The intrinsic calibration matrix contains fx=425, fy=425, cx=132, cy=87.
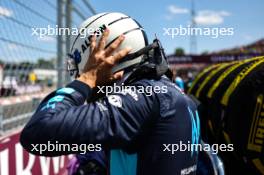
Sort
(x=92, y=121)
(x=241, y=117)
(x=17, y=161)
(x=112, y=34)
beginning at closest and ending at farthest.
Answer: (x=92, y=121) → (x=112, y=34) → (x=241, y=117) → (x=17, y=161)

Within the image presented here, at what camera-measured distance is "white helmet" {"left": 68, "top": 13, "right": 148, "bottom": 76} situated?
188 centimetres

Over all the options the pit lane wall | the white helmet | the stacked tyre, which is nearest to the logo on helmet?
the white helmet

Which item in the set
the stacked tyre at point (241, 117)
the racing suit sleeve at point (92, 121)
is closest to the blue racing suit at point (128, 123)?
the racing suit sleeve at point (92, 121)

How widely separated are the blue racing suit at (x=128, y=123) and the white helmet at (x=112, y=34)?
0.22 metres

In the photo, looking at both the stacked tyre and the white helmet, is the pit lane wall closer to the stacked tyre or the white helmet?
the white helmet

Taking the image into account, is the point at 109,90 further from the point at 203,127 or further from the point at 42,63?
the point at 42,63

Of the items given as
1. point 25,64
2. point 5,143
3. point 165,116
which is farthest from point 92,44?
point 25,64

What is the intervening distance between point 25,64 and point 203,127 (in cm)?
168

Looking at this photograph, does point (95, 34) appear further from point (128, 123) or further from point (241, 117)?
point (241, 117)

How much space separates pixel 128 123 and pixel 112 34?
48 cm

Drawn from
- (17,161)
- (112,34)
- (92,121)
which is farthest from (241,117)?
(17,161)

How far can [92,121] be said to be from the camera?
156 centimetres

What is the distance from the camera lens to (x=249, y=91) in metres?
2.38

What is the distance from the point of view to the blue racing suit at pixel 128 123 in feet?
5.08
